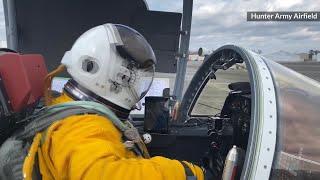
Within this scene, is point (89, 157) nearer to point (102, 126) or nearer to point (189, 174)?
point (102, 126)

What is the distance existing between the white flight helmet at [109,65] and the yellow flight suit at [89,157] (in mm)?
276

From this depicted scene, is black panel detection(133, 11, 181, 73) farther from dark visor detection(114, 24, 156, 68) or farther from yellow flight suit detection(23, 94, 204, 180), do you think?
yellow flight suit detection(23, 94, 204, 180)

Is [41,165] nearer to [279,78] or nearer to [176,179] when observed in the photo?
[176,179]

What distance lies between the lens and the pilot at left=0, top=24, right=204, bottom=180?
151 cm

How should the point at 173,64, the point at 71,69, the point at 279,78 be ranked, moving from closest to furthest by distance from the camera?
1. the point at 279,78
2. the point at 71,69
3. the point at 173,64

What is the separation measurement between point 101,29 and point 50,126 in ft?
1.90

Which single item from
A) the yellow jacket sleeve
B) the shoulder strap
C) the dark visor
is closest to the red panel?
the shoulder strap

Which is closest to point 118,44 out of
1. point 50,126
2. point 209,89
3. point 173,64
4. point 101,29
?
point 101,29

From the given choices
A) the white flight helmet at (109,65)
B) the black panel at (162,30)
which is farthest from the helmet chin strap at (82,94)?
the black panel at (162,30)

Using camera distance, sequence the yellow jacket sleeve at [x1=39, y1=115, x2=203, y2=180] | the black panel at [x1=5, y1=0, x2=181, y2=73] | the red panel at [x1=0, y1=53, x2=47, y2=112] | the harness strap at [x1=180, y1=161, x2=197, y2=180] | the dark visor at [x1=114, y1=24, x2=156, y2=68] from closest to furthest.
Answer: the yellow jacket sleeve at [x1=39, y1=115, x2=203, y2=180], the harness strap at [x1=180, y1=161, x2=197, y2=180], the red panel at [x1=0, y1=53, x2=47, y2=112], the dark visor at [x1=114, y1=24, x2=156, y2=68], the black panel at [x1=5, y1=0, x2=181, y2=73]

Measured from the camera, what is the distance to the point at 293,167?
1.69 metres

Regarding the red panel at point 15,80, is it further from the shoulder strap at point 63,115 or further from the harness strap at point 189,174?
the harness strap at point 189,174

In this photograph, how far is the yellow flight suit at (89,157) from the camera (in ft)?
4.88

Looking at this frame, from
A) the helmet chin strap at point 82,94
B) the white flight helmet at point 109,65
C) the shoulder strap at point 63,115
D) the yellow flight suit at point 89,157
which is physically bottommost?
the yellow flight suit at point 89,157
